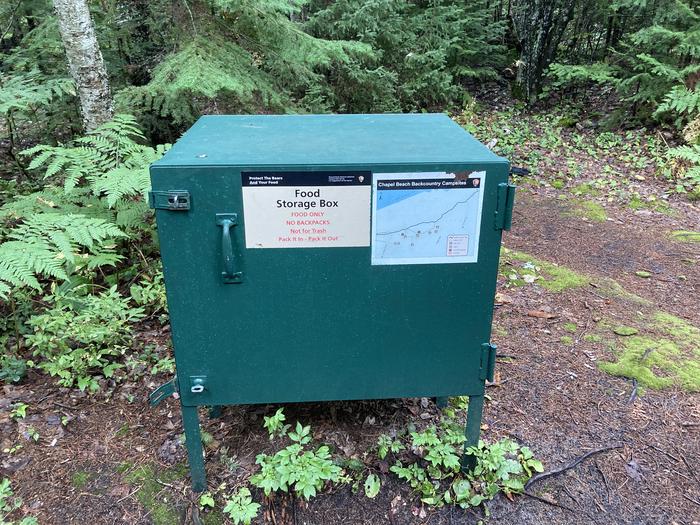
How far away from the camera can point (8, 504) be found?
8.14 ft

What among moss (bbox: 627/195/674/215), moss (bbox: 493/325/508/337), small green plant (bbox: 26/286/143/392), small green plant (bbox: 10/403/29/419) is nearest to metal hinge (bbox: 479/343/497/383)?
moss (bbox: 493/325/508/337)

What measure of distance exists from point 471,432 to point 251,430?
1.20m

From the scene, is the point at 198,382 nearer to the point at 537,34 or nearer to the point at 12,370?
the point at 12,370

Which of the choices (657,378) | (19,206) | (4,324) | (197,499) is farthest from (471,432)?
(19,206)

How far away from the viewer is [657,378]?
3.36 m

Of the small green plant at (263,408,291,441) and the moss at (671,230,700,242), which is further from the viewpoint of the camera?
the moss at (671,230,700,242)

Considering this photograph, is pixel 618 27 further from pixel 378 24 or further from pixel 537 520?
pixel 537 520

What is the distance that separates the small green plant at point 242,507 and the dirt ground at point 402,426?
78 millimetres

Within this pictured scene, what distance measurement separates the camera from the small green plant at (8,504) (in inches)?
93.8

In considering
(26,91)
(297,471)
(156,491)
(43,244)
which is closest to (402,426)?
(297,471)

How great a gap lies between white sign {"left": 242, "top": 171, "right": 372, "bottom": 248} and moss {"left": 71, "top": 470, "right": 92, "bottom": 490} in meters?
1.64

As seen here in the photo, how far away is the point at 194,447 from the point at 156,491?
1.26ft

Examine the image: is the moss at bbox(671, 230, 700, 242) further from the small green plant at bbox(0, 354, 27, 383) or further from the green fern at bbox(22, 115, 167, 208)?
the small green plant at bbox(0, 354, 27, 383)

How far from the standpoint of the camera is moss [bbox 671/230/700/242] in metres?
5.65
